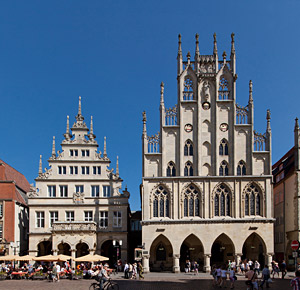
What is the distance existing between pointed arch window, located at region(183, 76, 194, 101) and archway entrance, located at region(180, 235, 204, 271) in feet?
53.7

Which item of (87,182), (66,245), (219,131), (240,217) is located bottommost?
(66,245)

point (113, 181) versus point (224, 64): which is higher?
point (224, 64)

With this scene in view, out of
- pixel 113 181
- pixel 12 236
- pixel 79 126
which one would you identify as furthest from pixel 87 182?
pixel 12 236

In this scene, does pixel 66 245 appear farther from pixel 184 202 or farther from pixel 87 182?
pixel 184 202

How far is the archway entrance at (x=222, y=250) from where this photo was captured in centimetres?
5478

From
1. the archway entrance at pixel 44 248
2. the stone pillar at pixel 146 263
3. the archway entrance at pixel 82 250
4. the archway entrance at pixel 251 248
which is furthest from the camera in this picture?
the archway entrance at pixel 44 248

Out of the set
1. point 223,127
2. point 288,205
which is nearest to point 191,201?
point 223,127

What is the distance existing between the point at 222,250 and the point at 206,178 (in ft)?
30.1

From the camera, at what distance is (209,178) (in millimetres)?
52844

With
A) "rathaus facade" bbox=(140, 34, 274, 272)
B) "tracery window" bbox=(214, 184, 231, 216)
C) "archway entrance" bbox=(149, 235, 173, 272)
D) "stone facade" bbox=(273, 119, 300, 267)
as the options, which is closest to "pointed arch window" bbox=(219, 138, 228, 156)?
"rathaus facade" bbox=(140, 34, 274, 272)

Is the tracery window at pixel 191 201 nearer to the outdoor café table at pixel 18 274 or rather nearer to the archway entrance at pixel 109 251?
the archway entrance at pixel 109 251

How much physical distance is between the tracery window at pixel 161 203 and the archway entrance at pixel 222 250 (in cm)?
747

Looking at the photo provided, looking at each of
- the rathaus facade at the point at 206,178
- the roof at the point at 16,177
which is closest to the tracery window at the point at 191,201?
the rathaus facade at the point at 206,178

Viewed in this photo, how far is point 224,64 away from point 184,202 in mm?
16842
